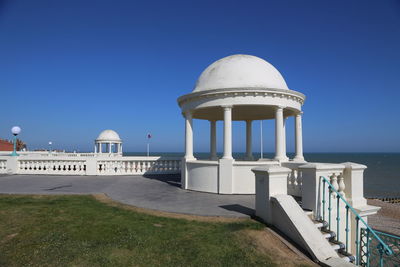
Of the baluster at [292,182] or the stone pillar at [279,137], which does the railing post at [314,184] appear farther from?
the stone pillar at [279,137]

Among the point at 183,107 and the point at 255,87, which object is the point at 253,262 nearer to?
the point at 255,87

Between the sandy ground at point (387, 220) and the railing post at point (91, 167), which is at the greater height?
the railing post at point (91, 167)

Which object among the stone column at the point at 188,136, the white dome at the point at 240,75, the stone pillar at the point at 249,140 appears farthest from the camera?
the stone pillar at the point at 249,140

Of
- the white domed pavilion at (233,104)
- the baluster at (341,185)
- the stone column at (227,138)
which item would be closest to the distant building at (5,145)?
the white domed pavilion at (233,104)

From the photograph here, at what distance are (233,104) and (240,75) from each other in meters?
1.61

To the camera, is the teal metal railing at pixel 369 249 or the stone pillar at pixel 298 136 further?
the stone pillar at pixel 298 136

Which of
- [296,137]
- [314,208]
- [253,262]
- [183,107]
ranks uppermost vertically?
[183,107]

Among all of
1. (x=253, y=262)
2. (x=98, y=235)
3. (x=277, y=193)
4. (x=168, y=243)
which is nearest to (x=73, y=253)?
(x=98, y=235)

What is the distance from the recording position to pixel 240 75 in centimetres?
1090

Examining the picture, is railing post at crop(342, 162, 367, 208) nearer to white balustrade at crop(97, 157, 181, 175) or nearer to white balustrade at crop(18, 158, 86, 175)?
white balustrade at crop(97, 157, 181, 175)

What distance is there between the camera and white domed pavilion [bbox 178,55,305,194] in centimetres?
995

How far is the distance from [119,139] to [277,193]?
3198cm

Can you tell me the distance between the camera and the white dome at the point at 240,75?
35.2 ft

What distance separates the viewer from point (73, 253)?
14.1 feet
